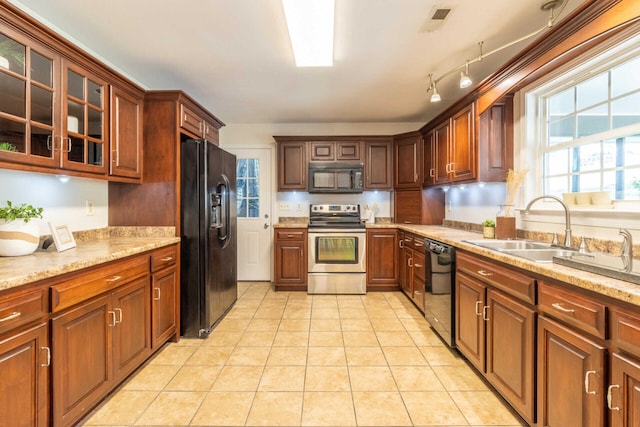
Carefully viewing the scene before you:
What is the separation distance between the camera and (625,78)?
1753 millimetres

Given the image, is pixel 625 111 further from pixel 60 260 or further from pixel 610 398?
pixel 60 260

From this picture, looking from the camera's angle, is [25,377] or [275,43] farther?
[275,43]

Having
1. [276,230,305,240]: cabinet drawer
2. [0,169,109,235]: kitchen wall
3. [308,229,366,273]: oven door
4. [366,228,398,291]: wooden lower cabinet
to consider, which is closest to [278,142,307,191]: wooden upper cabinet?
[276,230,305,240]: cabinet drawer

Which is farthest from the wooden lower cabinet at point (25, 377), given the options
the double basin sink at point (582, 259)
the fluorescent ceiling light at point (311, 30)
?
the double basin sink at point (582, 259)

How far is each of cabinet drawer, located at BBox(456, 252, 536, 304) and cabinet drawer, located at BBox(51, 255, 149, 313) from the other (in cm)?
224

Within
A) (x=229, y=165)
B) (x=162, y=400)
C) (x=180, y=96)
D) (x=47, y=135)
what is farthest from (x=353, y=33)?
(x=162, y=400)

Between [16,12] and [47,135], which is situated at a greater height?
[16,12]

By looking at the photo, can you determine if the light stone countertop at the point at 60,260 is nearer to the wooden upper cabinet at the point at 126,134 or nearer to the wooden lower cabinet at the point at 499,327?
the wooden upper cabinet at the point at 126,134

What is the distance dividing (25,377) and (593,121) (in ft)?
11.2

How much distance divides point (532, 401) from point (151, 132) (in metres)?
3.14

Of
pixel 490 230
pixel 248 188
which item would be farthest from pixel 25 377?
pixel 248 188

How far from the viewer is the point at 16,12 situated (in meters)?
1.46

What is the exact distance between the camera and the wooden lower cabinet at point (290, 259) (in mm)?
3898

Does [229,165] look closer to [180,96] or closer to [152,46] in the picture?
[180,96]
